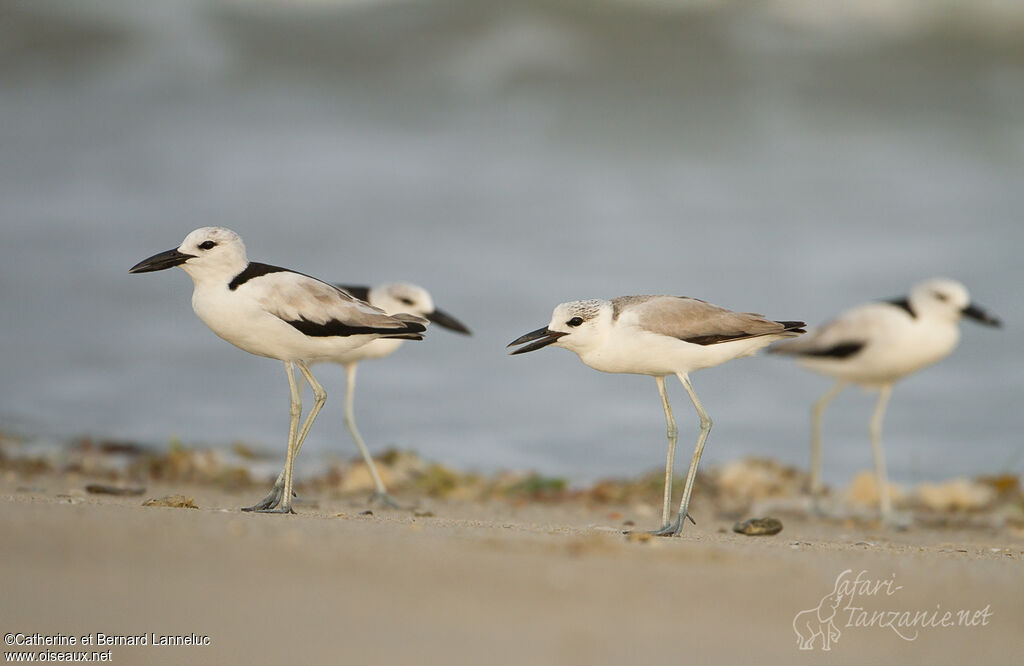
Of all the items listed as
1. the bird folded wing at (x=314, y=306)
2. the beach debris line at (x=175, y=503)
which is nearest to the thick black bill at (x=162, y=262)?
the bird folded wing at (x=314, y=306)

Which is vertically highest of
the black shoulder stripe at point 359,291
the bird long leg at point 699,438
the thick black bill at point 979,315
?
the thick black bill at point 979,315

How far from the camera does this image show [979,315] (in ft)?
40.5

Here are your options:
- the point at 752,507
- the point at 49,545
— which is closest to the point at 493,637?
the point at 49,545

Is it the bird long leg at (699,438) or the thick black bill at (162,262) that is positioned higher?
the thick black bill at (162,262)

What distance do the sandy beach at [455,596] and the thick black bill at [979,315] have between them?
7311 mm

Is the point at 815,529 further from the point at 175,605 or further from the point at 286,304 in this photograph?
the point at 175,605

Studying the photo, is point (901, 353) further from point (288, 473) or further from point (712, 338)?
point (288, 473)

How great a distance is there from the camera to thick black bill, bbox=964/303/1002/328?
40.3 feet

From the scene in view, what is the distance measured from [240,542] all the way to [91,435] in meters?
9.86

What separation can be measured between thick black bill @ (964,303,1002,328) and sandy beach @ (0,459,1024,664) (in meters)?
7.31

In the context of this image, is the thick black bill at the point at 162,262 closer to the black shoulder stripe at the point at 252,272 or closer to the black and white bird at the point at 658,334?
the black shoulder stripe at the point at 252,272

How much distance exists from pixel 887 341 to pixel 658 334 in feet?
21.0

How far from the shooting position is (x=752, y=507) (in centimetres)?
1152

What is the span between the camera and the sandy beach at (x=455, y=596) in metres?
3.65
